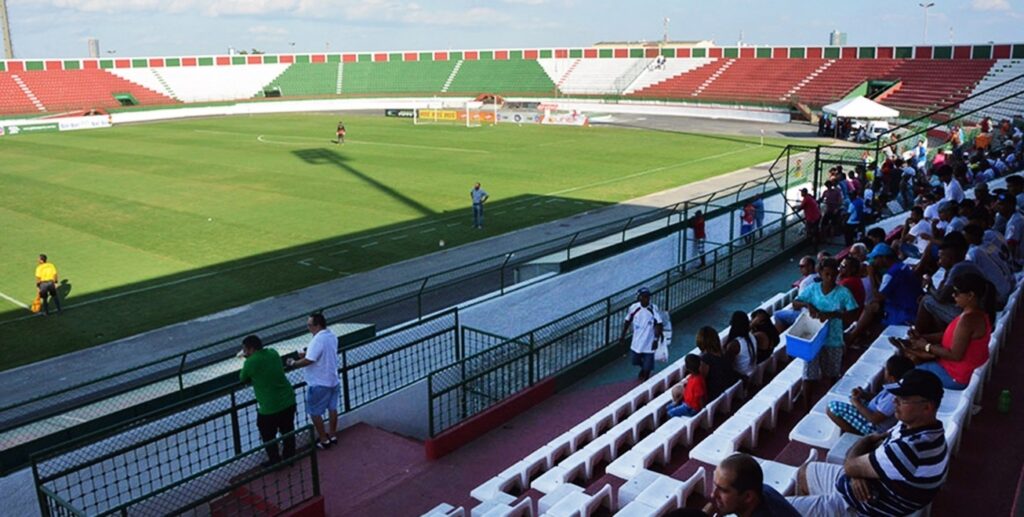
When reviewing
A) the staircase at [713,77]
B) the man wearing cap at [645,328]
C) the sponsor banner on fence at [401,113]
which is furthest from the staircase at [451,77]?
the man wearing cap at [645,328]

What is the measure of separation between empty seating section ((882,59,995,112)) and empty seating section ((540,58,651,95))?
26.0 metres

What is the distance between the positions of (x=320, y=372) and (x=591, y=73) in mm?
76103

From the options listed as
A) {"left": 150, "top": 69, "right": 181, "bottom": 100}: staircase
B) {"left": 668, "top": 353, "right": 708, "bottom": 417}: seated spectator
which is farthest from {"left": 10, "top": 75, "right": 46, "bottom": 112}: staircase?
{"left": 668, "top": 353, "right": 708, "bottom": 417}: seated spectator

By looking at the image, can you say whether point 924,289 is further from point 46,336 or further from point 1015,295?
point 46,336

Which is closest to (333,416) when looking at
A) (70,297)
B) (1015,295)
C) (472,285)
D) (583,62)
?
(1015,295)

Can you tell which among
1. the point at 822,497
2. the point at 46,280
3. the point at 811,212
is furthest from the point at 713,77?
the point at 822,497

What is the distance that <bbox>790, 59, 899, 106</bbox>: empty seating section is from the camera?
6022 centimetres

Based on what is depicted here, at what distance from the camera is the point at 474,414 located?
31.1 ft

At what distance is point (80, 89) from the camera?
73500 millimetres

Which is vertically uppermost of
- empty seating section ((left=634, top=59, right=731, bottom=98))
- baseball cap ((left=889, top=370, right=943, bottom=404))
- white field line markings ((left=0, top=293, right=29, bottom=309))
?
empty seating section ((left=634, top=59, right=731, bottom=98))

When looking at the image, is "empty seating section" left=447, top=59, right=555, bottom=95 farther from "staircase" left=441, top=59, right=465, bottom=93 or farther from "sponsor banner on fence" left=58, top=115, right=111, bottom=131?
"sponsor banner on fence" left=58, top=115, right=111, bottom=131

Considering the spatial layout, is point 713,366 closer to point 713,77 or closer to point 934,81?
point 934,81

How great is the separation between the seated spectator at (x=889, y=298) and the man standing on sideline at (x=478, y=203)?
14641 millimetres

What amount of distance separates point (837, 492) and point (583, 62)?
8195 cm
